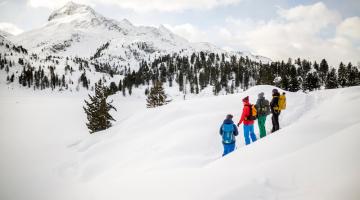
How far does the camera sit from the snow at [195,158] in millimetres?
7652

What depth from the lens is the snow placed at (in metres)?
7.65

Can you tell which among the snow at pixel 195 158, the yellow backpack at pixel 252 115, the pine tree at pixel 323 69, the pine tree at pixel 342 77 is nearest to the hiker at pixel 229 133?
the snow at pixel 195 158

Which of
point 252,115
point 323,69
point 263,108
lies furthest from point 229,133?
point 323,69

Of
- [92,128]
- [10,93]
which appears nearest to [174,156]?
[92,128]

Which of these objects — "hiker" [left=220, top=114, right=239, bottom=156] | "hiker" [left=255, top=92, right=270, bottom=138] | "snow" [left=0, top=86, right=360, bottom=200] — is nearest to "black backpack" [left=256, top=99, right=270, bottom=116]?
"hiker" [left=255, top=92, right=270, bottom=138]

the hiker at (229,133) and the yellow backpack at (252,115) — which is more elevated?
the yellow backpack at (252,115)

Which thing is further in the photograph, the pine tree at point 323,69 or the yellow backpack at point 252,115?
the pine tree at point 323,69

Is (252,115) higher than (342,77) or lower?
lower

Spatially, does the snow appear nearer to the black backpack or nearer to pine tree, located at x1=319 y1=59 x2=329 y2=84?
the black backpack

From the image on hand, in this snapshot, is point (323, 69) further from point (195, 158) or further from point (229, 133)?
point (195, 158)

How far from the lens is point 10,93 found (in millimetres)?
129000

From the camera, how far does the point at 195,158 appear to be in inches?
528

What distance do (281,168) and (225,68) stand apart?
476 feet

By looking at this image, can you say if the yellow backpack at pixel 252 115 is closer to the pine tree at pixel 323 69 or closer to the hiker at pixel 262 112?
the hiker at pixel 262 112
